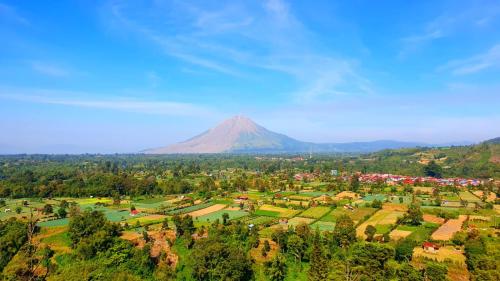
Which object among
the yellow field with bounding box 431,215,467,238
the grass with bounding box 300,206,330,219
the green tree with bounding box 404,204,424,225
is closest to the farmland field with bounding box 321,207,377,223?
the grass with bounding box 300,206,330,219

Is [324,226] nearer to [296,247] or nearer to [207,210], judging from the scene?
[296,247]

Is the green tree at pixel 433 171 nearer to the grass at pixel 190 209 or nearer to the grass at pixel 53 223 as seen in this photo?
the grass at pixel 190 209

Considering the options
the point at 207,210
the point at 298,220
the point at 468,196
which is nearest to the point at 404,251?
the point at 298,220

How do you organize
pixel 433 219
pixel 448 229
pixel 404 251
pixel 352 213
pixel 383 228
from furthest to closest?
pixel 352 213
pixel 433 219
pixel 383 228
pixel 448 229
pixel 404 251

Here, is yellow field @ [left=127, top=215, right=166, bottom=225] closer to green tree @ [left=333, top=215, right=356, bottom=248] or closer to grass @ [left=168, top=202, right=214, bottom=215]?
grass @ [left=168, top=202, right=214, bottom=215]

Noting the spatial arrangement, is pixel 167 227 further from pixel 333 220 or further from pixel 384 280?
pixel 384 280
